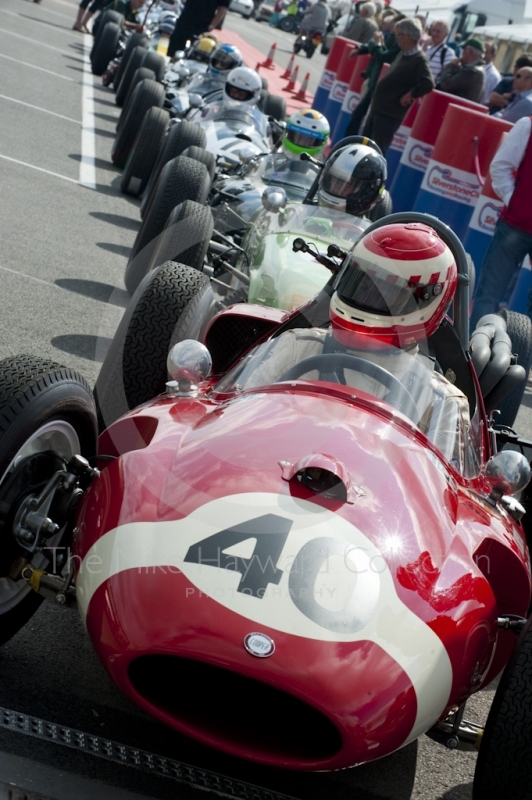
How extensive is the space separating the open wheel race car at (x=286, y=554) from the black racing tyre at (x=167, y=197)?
3.59 metres

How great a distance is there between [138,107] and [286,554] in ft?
29.3

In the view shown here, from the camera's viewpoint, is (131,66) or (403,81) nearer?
(403,81)

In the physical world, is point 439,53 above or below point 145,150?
above

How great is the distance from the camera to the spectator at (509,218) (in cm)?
891

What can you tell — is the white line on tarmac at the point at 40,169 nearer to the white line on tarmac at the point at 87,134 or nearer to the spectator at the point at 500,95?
the white line on tarmac at the point at 87,134

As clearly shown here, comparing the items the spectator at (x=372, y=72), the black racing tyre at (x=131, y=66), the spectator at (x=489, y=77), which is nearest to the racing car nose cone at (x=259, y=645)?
the spectator at (x=372, y=72)

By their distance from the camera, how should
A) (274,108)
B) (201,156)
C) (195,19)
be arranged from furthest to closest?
(195,19) → (274,108) → (201,156)

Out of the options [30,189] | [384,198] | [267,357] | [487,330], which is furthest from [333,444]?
[30,189]

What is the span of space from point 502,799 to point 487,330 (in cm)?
302

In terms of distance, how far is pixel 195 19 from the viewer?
51.7 feet

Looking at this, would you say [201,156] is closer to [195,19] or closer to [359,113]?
[359,113]

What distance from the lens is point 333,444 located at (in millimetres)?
3254

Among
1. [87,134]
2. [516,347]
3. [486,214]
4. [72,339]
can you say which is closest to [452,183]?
[486,214]

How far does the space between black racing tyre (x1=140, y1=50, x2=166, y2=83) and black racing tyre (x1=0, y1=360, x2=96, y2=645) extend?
36.9ft
